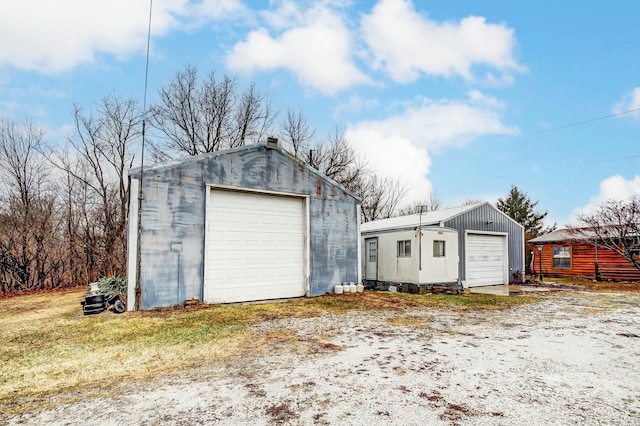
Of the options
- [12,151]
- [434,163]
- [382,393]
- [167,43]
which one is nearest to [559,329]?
[382,393]

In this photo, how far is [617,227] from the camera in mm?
15672

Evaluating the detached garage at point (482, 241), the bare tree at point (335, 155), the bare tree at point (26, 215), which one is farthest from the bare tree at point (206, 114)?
the detached garage at point (482, 241)

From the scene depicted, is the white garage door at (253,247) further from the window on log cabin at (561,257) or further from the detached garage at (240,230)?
the window on log cabin at (561,257)

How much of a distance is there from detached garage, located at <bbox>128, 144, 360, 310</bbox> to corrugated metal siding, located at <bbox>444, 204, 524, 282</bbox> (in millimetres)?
4438

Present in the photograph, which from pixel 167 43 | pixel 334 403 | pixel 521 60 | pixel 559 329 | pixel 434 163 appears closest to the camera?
pixel 334 403

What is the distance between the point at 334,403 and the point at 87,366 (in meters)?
2.91

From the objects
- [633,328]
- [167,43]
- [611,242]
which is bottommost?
[633,328]

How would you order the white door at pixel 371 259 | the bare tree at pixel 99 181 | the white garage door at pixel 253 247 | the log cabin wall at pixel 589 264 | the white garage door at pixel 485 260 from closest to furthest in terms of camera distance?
1. the white garage door at pixel 253 247
2. the white door at pixel 371 259
3. the white garage door at pixel 485 260
4. the bare tree at pixel 99 181
5. the log cabin wall at pixel 589 264

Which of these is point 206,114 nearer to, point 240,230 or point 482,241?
point 240,230

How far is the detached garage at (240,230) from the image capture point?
788 cm

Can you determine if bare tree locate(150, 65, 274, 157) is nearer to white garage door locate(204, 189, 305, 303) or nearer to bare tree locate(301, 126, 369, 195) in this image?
bare tree locate(301, 126, 369, 195)

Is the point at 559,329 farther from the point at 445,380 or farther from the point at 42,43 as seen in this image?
the point at 42,43

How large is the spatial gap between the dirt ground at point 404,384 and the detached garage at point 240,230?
132 inches

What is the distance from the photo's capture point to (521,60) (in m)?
12.8
